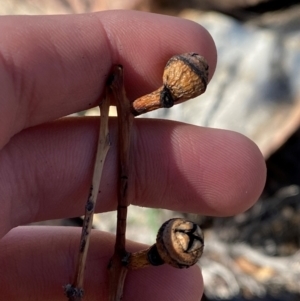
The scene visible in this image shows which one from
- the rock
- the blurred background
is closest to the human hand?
the blurred background

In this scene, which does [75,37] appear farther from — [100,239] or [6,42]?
[100,239]

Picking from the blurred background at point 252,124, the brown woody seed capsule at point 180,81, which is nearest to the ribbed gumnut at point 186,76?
the brown woody seed capsule at point 180,81

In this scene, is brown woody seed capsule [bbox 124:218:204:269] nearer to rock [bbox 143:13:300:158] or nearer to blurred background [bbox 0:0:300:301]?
blurred background [bbox 0:0:300:301]

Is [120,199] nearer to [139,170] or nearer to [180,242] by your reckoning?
[139,170]

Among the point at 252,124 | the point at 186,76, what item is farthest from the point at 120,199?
Result: the point at 252,124

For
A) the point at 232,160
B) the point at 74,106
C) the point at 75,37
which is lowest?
the point at 232,160

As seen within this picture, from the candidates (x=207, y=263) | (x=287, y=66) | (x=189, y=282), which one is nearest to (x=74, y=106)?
(x=189, y=282)

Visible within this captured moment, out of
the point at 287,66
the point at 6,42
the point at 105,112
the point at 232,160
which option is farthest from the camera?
the point at 287,66
